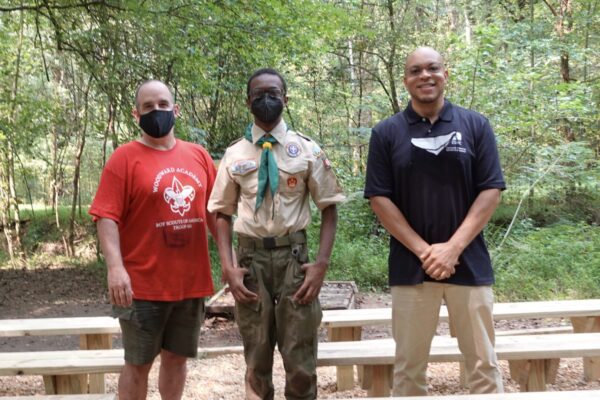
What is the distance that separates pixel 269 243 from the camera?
2707 mm

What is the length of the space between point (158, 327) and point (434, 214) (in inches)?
54.7

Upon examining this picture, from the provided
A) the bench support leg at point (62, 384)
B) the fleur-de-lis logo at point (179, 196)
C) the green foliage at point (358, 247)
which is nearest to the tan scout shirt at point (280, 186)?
the fleur-de-lis logo at point (179, 196)

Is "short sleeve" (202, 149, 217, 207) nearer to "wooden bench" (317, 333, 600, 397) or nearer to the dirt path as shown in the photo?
"wooden bench" (317, 333, 600, 397)

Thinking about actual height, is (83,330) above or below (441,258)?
below

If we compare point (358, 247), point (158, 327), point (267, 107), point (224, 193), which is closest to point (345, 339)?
point (158, 327)

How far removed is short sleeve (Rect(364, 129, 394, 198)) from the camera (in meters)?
2.72

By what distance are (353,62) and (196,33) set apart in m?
7.61

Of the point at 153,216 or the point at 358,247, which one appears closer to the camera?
the point at 153,216

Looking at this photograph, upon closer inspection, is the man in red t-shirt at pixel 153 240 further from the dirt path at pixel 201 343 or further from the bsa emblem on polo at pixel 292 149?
the dirt path at pixel 201 343

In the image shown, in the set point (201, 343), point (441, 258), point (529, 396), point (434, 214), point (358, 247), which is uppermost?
point (434, 214)

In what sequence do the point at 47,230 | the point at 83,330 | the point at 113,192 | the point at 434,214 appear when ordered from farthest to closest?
the point at 47,230
the point at 83,330
the point at 113,192
the point at 434,214

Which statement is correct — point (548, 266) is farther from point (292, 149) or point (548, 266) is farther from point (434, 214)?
point (292, 149)

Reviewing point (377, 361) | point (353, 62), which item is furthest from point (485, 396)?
point (353, 62)

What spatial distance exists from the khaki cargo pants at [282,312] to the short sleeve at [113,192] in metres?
0.59
